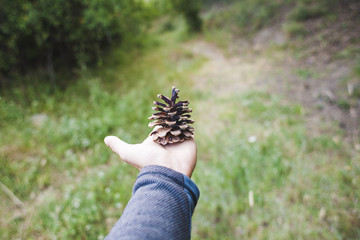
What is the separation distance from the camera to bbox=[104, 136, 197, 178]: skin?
1.75 meters

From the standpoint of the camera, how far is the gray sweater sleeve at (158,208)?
107 centimetres

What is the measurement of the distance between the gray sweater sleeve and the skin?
267 mm

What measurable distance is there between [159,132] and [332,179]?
2954 mm

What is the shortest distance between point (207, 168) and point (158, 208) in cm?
281

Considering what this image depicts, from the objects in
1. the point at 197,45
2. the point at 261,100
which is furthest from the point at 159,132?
the point at 197,45

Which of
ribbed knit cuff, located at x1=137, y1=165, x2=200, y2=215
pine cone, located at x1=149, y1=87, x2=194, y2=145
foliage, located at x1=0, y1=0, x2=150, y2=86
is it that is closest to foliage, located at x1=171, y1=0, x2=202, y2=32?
foliage, located at x1=0, y1=0, x2=150, y2=86

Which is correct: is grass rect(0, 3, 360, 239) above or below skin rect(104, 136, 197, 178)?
below

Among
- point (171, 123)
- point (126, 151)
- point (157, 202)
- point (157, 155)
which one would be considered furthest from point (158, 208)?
point (171, 123)

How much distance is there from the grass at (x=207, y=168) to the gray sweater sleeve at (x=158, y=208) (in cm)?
194

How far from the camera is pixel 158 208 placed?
1190 millimetres

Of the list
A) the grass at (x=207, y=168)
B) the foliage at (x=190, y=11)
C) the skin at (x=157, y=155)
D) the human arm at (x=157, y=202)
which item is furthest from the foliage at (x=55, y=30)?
the human arm at (x=157, y=202)

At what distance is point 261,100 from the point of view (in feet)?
A: 18.3

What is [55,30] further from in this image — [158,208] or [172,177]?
[158,208]

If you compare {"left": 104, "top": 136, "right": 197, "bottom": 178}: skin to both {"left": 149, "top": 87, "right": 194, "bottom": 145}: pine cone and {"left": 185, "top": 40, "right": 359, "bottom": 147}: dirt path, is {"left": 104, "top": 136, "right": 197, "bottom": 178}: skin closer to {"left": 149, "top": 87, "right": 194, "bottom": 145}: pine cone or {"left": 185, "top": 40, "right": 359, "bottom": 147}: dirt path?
{"left": 149, "top": 87, "right": 194, "bottom": 145}: pine cone
